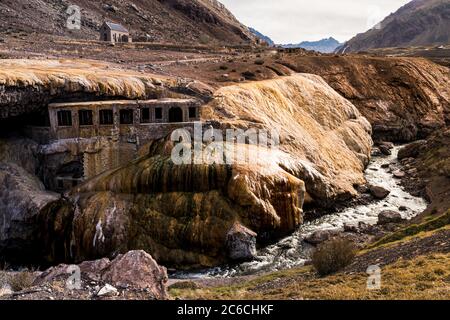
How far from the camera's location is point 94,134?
38125 millimetres

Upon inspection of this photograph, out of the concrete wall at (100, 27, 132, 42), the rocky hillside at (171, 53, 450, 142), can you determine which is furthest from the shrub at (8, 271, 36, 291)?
the concrete wall at (100, 27, 132, 42)

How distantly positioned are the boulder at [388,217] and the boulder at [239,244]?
41.9 feet

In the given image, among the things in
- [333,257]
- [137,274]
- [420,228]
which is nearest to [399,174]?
[420,228]

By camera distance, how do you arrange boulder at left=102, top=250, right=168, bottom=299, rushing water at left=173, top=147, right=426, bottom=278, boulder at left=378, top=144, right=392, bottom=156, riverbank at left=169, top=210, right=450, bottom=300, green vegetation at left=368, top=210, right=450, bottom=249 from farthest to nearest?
boulder at left=378, top=144, right=392, bottom=156 < rushing water at left=173, top=147, right=426, bottom=278 < green vegetation at left=368, top=210, right=450, bottom=249 < riverbank at left=169, top=210, right=450, bottom=300 < boulder at left=102, top=250, right=168, bottom=299

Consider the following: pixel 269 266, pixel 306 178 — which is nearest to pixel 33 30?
pixel 306 178

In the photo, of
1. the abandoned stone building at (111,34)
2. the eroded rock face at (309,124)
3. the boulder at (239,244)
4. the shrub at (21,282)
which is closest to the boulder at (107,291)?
the shrub at (21,282)

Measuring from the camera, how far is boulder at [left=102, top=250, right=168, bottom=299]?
15938 mm

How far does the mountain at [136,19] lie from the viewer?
296ft

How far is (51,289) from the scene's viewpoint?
51.2 feet

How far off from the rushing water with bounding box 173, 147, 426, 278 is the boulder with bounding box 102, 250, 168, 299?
14.7 meters

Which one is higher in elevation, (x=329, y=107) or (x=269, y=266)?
(x=329, y=107)

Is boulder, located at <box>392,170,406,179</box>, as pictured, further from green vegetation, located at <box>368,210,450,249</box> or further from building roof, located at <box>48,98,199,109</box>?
building roof, located at <box>48,98,199,109</box>

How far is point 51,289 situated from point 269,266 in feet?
64.1

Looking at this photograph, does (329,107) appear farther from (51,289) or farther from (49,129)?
(51,289)
